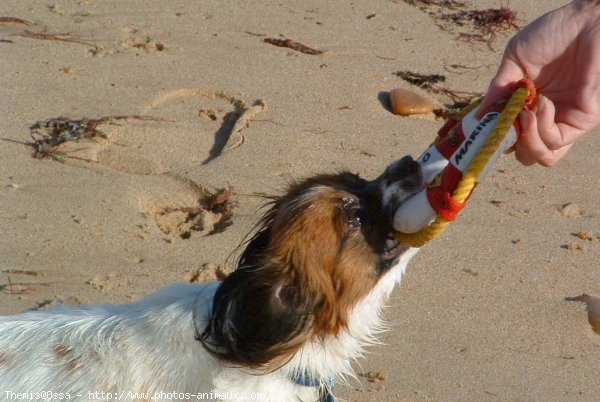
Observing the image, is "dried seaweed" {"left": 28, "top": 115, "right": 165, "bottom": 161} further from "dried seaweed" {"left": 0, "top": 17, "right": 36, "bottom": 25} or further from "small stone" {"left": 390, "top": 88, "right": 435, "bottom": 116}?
"small stone" {"left": 390, "top": 88, "right": 435, "bottom": 116}

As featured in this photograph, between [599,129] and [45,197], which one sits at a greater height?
[599,129]

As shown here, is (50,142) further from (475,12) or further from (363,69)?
(475,12)

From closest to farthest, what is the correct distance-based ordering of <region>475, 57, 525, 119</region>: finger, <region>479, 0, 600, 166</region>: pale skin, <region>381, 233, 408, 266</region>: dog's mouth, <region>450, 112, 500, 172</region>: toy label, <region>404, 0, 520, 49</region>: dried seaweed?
<region>450, 112, 500, 172</region>: toy label < <region>381, 233, 408, 266</region>: dog's mouth < <region>475, 57, 525, 119</region>: finger < <region>479, 0, 600, 166</region>: pale skin < <region>404, 0, 520, 49</region>: dried seaweed

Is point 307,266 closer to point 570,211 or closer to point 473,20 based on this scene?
point 570,211

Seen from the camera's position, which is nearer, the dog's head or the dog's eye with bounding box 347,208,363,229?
the dog's head

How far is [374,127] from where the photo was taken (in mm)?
6750

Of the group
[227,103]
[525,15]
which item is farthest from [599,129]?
[227,103]

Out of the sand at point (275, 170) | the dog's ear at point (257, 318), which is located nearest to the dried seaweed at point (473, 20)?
the sand at point (275, 170)

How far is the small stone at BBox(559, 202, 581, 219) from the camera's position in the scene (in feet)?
19.5

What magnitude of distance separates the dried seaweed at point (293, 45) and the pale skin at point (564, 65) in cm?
352

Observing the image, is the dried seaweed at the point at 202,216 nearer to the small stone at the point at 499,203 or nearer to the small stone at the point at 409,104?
the small stone at the point at 409,104

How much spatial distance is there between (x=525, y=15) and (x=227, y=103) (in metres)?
3.23

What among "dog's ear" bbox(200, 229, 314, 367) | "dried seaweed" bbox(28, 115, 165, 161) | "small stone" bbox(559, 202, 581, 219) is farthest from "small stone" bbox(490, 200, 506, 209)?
"dried seaweed" bbox(28, 115, 165, 161)

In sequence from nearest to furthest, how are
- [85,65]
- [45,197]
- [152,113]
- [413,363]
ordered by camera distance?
1. [413,363]
2. [45,197]
3. [152,113]
4. [85,65]
